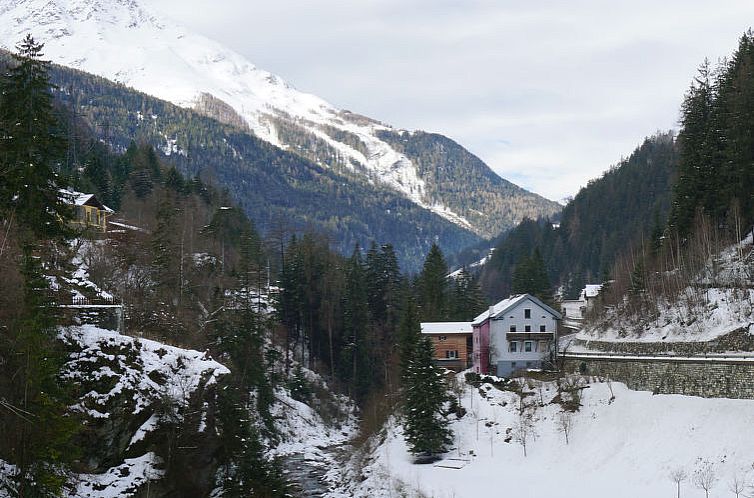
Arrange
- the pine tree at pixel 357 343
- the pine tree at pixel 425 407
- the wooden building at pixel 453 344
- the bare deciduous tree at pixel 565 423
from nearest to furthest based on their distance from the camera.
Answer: the bare deciduous tree at pixel 565 423
the pine tree at pixel 425 407
the wooden building at pixel 453 344
the pine tree at pixel 357 343

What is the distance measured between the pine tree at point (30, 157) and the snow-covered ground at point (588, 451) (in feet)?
87.0

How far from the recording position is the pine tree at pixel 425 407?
54.1m

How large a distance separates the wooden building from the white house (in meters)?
6.13

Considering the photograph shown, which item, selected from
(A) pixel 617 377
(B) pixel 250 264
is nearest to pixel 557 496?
(A) pixel 617 377

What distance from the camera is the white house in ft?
225

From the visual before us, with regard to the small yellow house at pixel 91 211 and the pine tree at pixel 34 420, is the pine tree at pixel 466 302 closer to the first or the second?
the small yellow house at pixel 91 211

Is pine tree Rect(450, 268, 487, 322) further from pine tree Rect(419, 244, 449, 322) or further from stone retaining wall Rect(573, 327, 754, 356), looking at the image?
stone retaining wall Rect(573, 327, 754, 356)

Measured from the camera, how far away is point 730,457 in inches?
1526

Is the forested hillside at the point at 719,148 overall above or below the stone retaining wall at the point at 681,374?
above

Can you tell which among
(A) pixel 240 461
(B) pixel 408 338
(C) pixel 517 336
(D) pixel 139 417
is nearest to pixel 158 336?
(A) pixel 240 461

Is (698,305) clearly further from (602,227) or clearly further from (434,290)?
(602,227)

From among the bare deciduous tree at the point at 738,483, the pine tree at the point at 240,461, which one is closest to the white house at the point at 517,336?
the pine tree at the point at 240,461

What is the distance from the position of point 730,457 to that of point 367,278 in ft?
200

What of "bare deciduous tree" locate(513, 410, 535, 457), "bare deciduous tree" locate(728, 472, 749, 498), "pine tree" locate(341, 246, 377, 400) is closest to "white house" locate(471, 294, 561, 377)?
"bare deciduous tree" locate(513, 410, 535, 457)
